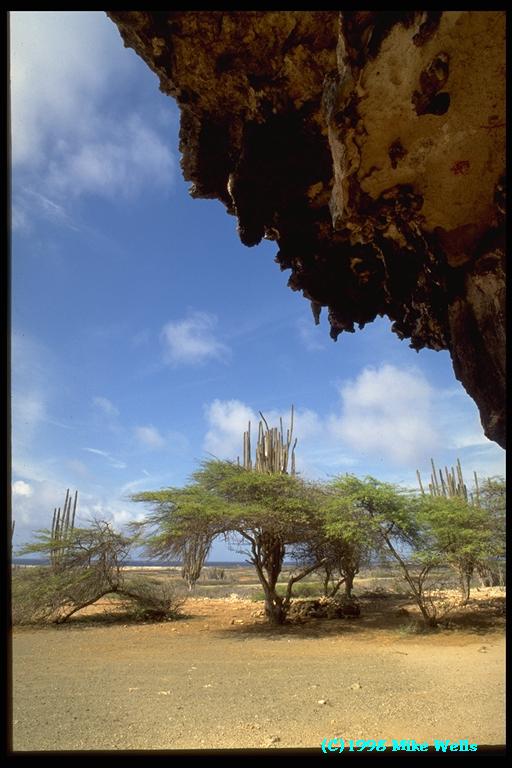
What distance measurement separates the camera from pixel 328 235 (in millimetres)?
7109

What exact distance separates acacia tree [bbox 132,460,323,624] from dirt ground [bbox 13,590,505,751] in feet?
8.63

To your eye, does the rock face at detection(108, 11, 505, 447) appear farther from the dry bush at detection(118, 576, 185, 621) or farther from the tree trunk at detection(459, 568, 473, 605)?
the dry bush at detection(118, 576, 185, 621)

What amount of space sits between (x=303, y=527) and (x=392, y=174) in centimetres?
1440

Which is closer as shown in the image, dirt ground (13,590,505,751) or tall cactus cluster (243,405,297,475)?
dirt ground (13,590,505,751)

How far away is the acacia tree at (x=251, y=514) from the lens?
53.2 ft

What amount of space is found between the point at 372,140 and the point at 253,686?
8.88 meters

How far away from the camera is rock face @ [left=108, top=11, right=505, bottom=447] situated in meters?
3.92

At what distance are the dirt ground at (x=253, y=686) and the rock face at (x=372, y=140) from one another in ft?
14.6

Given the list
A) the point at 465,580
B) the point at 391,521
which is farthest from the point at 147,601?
the point at 465,580

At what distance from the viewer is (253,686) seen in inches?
326

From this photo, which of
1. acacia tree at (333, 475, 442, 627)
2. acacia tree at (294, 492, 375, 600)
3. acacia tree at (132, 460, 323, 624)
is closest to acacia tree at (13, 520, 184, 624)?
acacia tree at (132, 460, 323, 624)

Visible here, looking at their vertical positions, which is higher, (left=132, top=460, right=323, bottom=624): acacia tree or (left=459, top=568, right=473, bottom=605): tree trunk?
(left=132, top=460, right=323, bottom=624): acacia tree

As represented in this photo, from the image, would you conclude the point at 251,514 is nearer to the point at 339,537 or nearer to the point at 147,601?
the point at 339,537

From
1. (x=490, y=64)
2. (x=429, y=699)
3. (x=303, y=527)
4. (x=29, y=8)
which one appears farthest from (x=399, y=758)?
(x=303, y=527)
